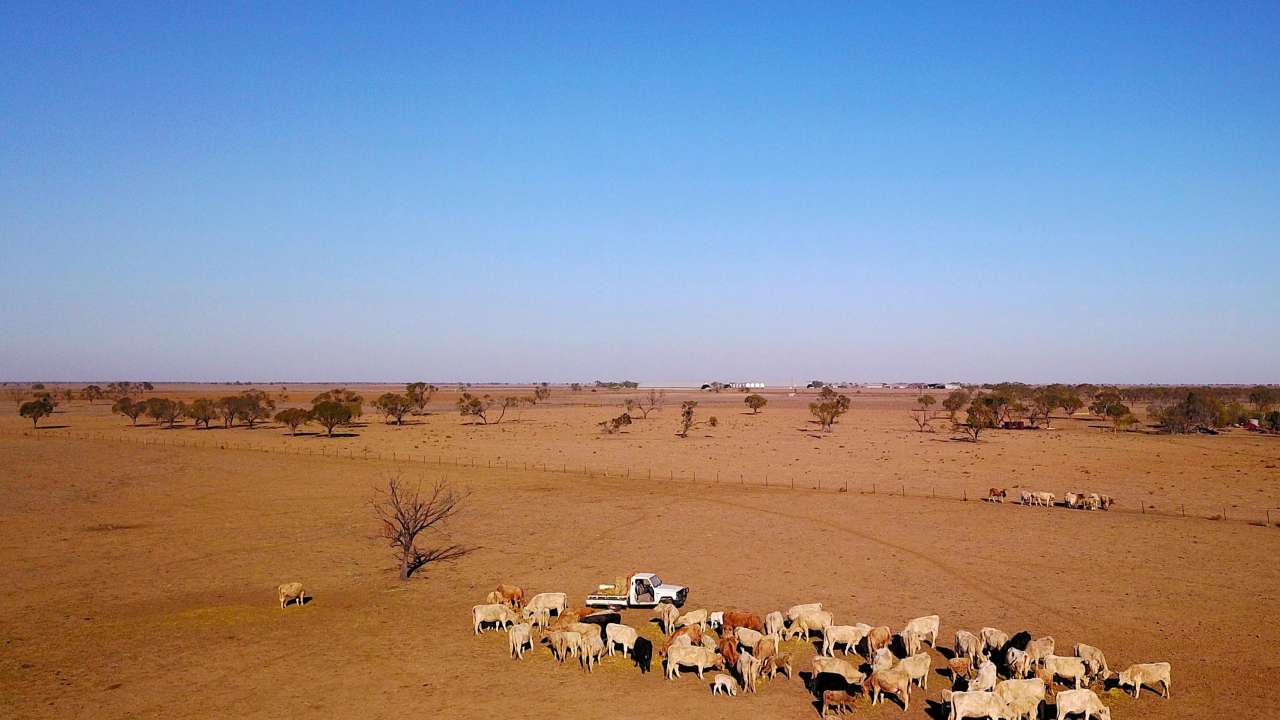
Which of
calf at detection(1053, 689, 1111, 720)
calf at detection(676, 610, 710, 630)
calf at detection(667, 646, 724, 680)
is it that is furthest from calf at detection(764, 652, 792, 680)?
calf at detection(1053, 689, 1111, 720)

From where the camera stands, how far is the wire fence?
38.0 m

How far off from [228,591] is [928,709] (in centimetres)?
2243

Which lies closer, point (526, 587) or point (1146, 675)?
point (1146, 675)

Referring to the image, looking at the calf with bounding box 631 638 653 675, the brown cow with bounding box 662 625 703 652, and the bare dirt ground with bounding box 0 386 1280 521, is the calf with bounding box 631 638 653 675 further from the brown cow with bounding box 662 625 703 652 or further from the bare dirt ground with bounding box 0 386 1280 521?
the bare dirt ground with bounding box 0 386 1280 521

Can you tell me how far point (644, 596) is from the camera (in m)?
23.2

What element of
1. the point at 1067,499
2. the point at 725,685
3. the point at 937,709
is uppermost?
the point at 1067,499

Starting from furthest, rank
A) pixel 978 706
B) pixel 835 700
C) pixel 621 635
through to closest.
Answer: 1. pixel 621 635
2. pixel 835 700
3. pixel 978 706

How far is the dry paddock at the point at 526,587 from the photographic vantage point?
17094mm

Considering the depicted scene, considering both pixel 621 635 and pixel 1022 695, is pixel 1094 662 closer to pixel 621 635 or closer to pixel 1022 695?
pixel 1022 695

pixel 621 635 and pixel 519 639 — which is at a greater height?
pixel 621 635

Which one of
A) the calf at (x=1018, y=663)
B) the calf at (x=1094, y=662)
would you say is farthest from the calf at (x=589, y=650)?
the calf at (x=1094, y=662)

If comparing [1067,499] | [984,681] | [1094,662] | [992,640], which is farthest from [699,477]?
[984,681]

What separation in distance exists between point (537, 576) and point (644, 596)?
525 cm

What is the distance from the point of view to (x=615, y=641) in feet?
63.9
